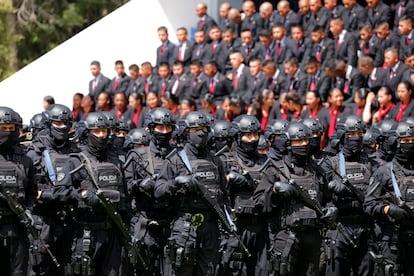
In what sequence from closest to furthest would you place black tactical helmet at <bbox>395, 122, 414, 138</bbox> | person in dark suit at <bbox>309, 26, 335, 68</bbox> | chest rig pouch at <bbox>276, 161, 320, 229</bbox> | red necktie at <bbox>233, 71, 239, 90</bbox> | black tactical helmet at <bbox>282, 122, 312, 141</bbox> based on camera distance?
chest rig pouch at <bbox>276, 161, 320, 229</bbox>
black tactical helmet at <bbox>395, 122, 414, 138</bbox>
black tactical helmet at <bbox>282, 122, 312, 141</bbox>
person in dark suit at <bbox>309, 26, 335, 68</bbox>
red necktie at <bbox>233, 71, 239, 90</bbox>

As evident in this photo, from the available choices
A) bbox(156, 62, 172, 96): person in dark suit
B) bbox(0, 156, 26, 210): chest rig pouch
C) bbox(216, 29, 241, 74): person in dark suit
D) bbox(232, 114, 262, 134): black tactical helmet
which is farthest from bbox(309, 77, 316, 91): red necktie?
bbox(0, 156, 26, 210): chest rig pouch

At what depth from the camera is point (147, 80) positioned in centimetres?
2453

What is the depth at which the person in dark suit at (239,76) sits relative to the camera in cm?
2278

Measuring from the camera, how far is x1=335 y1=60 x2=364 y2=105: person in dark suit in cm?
2119

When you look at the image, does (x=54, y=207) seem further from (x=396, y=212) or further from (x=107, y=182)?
(x=396, y=212)

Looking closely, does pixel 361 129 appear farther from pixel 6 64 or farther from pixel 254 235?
pixel 6 64

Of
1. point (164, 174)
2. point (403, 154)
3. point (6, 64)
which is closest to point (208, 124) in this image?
point (164, 174)

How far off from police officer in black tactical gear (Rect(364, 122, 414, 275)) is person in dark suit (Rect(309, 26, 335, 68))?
23.4 feet

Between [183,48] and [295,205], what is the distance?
10.5m

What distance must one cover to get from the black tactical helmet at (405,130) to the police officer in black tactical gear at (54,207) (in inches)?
165

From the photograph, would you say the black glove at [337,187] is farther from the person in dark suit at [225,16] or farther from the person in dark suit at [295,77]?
the person in dark suit at [225,16]

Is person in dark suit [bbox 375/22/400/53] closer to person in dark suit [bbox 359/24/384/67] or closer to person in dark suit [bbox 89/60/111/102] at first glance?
person in dark suit [bbox 359/24/384/67]

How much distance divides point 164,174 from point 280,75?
7885 mm

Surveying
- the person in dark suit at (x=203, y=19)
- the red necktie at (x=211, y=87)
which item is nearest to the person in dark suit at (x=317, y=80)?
the red necktie at (x=211, y=87)
